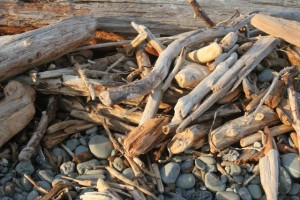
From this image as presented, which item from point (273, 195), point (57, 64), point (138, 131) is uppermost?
point (57, 64)

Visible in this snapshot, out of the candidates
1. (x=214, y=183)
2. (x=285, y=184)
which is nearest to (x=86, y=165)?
(x=214, y=183)

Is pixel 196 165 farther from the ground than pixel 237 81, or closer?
closer

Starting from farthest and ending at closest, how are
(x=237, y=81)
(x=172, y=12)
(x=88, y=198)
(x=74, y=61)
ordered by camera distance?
(x=172, y=12), (x=74, y=61), (x=237, y=81), (x=88, y=198)

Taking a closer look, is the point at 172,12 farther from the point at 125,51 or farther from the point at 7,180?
the point at 7,180

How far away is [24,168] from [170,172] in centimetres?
136

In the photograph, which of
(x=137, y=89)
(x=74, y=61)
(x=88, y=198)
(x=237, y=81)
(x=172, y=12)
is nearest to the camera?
(x=88, y=198)

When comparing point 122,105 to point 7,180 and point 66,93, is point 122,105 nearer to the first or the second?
point 66,93

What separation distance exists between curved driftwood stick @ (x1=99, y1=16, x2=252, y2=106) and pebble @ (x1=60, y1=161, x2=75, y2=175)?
29.0 inches

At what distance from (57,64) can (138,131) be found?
1391 millimetres

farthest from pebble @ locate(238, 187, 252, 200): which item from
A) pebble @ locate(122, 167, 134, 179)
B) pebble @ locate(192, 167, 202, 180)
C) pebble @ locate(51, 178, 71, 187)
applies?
pebble @ locate(51, 178, 71, 187)

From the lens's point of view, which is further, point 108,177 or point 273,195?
point 108,177

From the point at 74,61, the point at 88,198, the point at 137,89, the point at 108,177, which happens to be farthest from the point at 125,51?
the point at 88,198

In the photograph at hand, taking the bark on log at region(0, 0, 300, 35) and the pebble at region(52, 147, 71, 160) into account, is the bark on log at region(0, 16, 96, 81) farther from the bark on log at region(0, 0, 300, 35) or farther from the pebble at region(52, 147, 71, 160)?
the pebble at region(52, 147, 71, 160)

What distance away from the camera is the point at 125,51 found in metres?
5.33
